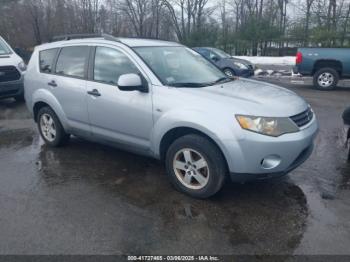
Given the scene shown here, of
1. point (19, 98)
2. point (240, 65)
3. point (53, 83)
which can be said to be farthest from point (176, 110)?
point (240, 65)

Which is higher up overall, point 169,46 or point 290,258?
point 169,46

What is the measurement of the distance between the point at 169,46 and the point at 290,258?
127 inches

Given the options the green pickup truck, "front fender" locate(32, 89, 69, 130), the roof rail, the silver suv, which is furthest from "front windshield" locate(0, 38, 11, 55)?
the green pickup truck

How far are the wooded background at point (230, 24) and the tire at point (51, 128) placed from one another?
2158 cm

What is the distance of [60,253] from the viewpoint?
2859 mm

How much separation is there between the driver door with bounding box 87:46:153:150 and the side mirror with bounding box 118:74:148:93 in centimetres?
13

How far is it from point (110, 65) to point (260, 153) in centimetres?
228

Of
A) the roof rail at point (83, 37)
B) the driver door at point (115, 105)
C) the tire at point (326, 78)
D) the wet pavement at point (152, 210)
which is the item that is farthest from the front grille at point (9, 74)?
the tire at point (326, 78)

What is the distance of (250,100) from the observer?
358 cm

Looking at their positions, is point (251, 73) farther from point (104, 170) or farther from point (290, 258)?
point (290, 258)

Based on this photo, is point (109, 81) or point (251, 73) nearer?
point (109, 81)

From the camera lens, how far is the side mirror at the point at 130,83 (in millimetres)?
3758

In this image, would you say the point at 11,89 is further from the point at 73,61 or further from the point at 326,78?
the point at 326,78

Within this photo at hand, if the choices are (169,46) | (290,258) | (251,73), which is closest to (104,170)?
(169,46)
